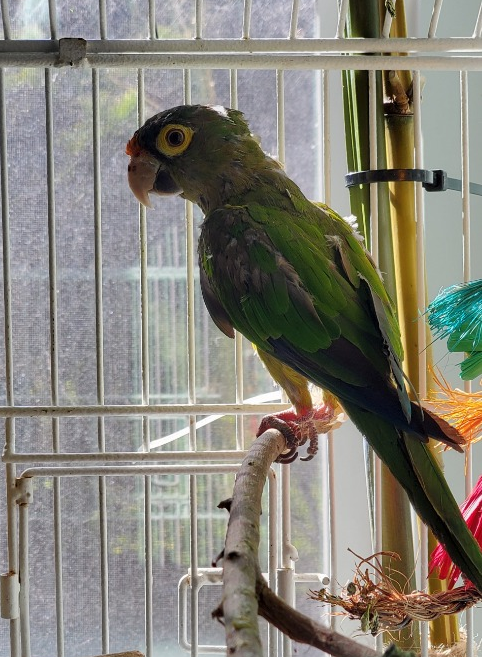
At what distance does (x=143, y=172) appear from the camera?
2.97 ft

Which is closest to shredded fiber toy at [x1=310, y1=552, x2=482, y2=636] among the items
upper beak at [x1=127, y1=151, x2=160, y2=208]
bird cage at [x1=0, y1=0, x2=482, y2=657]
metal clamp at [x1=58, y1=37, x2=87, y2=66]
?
bird cage at [x1=0, y1=0, x2=482, y2=657]

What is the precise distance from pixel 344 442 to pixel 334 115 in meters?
0.64

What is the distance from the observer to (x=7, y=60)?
89cm

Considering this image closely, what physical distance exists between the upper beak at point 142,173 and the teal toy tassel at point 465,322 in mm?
391

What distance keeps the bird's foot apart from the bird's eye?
0.36 metres

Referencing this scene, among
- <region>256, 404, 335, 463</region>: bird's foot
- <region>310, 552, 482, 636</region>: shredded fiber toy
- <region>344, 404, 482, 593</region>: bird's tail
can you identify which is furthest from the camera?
<region>256, 404, 335, 463</region>: bird's foot

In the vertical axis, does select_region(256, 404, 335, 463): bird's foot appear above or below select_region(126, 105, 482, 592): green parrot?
below

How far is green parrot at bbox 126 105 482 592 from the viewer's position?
716mm

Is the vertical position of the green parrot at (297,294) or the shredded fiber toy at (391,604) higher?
the green parrot at (297,294)

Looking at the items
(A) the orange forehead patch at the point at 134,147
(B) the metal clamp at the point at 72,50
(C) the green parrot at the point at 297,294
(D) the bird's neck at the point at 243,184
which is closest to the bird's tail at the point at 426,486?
(C) the green parrot at the point at 297,294

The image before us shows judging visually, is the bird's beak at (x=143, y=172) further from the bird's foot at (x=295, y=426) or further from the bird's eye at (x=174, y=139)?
the bird's foot at (x=295, y=426)

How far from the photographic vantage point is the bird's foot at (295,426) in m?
0.87

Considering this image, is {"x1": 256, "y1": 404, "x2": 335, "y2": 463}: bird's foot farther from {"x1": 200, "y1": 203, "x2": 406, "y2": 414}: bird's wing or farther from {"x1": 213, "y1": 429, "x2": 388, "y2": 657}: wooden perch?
{"x1": 213, "y1": 429, "x2": 388, "y2": 657}: wooden perch

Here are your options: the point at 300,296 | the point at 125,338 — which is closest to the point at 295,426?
the point at 300,296
